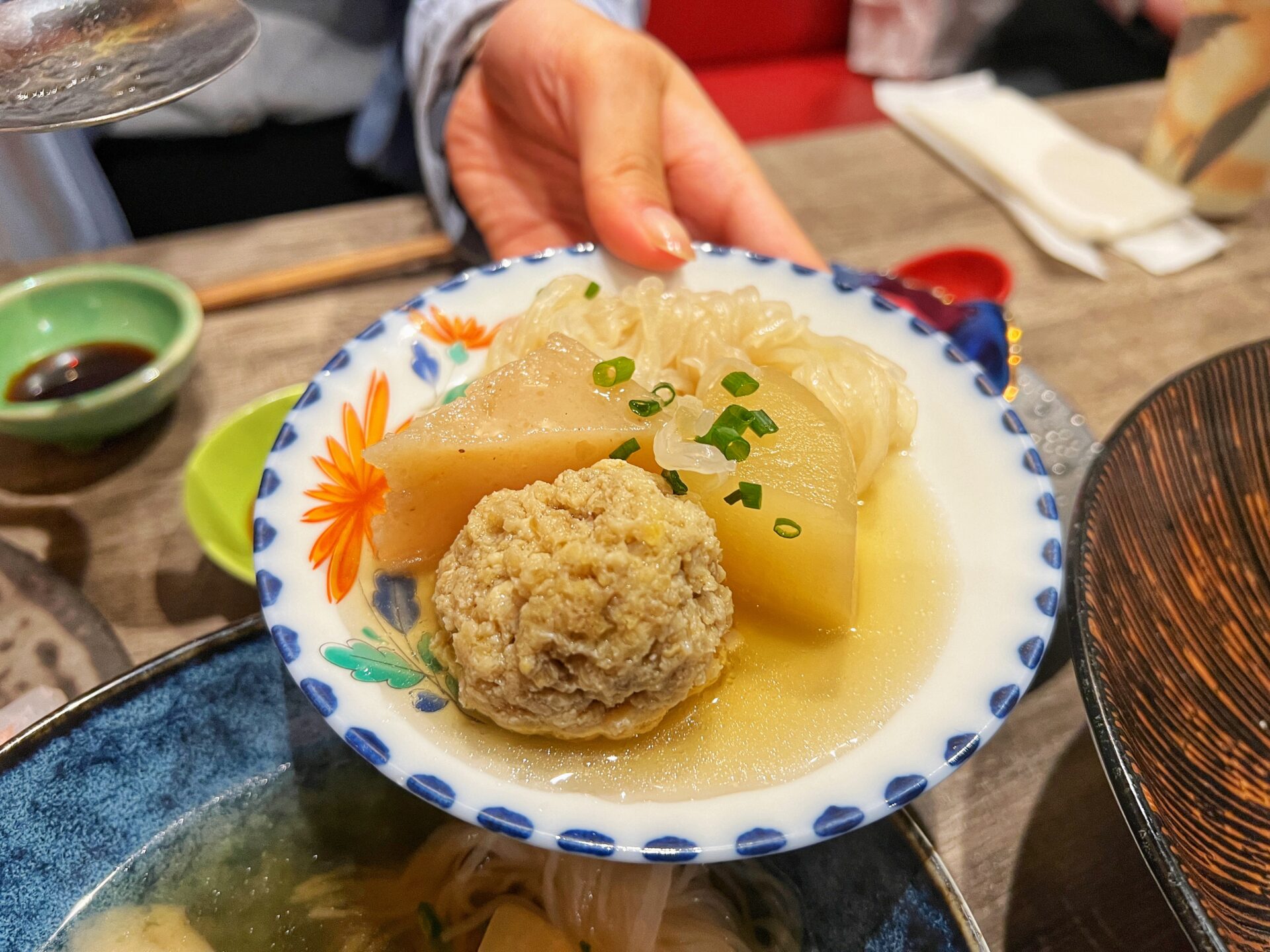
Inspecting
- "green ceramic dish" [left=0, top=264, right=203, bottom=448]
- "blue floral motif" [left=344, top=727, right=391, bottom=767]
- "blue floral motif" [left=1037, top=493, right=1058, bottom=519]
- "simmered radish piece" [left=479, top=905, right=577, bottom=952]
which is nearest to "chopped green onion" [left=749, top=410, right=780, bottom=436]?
"blue floral motif" [left=1037, top=493, right=1058, bottom=519]

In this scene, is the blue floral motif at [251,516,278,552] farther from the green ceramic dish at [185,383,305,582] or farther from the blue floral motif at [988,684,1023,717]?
the blue floral motif at [988,684,1023,717]

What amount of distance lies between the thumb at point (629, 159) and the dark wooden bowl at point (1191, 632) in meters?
0.96

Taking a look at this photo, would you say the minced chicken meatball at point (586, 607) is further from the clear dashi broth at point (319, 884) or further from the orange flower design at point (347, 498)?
the clear dashi broth at point (319, 884)

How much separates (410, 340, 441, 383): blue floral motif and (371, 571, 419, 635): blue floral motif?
1.42 ft

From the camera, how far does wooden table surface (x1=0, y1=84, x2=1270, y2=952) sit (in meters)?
1.43

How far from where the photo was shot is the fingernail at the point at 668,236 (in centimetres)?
172

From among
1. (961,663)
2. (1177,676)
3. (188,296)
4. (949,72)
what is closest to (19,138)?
(188,296)

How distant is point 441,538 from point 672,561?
17.6 inches

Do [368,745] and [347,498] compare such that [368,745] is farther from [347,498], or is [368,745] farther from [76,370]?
[76,370]

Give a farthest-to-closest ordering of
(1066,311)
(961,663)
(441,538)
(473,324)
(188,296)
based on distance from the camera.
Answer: (1066,311), (188,296), (473,324), (441,538), (961,663)

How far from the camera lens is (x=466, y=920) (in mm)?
1305

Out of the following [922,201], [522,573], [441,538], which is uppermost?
[522,573]

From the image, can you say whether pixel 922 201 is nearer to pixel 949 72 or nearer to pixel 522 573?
pixel 522 573

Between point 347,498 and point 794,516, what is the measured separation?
2.38 ft
